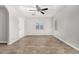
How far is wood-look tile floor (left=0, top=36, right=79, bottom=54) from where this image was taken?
2430 millimetres

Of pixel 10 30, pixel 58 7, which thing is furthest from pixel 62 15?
pixel 10 30

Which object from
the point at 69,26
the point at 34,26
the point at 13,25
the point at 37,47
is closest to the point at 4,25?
the point at 13,25

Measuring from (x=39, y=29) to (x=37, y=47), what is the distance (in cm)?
33

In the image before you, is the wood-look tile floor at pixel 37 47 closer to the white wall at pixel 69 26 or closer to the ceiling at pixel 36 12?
A: the white wall at pixel 69 26

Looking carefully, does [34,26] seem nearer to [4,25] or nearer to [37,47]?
[37,47]

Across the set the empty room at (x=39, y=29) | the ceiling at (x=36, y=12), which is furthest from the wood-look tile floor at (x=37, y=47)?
the ceiling at (x=36, y=12)

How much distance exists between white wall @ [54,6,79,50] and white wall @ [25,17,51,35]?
14cm

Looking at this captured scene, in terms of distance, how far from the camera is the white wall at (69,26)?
2.42 meters

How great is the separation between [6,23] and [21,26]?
273 mm

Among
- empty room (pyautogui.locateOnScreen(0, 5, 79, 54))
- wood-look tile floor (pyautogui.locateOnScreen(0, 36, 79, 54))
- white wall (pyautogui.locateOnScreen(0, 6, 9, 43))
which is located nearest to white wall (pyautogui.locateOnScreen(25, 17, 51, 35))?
empty room (pyautogui.locateOnScreen(0, 5, 79, 54))

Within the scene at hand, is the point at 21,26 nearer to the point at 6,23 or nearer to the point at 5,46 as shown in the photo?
the point at 6,23

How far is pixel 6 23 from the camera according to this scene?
97.4 inches

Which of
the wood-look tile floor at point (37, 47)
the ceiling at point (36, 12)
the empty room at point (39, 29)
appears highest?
the ceiling at point (36, 12)
